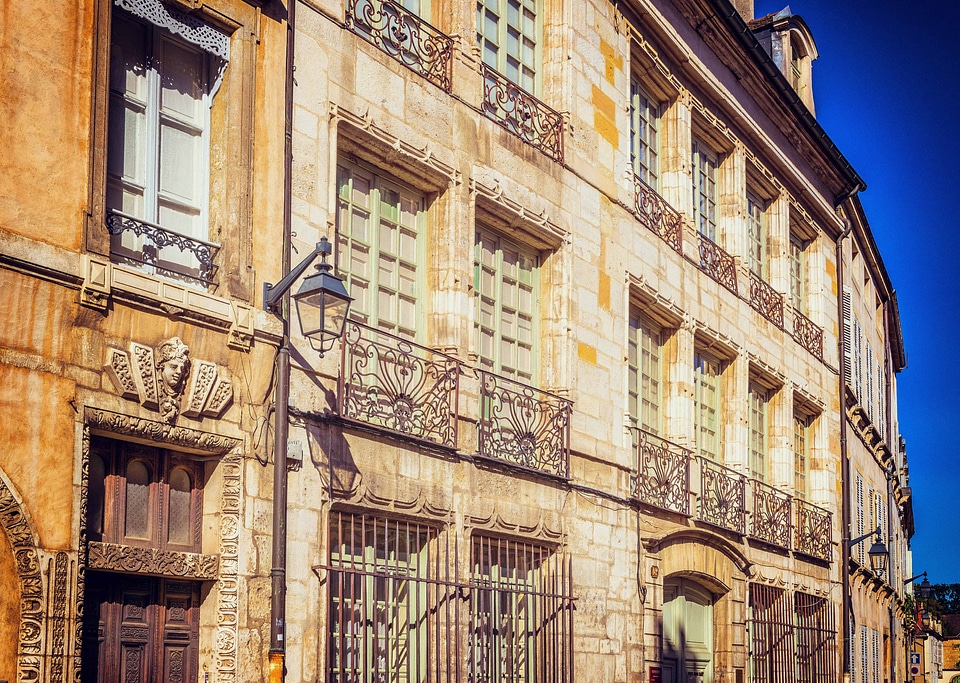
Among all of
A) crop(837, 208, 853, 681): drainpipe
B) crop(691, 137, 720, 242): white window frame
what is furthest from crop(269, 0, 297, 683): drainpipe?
crop(837, 208, 853, 681): drainpipe

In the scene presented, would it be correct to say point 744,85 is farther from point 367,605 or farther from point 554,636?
point 367,605

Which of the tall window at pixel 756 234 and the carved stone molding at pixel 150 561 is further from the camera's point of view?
the tall window at pixel 756 234

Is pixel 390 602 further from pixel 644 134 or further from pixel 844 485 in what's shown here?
pixel 844 485

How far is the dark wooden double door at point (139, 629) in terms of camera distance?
816 cm

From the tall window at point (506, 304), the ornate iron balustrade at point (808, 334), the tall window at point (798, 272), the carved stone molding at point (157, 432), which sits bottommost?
the carved stone molding at point (157, 432)

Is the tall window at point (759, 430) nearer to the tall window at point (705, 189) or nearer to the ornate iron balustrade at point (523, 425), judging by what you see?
the tall window at point (705, 189)

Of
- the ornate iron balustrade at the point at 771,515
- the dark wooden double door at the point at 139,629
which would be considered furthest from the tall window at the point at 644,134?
the dark wooden double door at the point at 139,629

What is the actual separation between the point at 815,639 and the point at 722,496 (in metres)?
3.90

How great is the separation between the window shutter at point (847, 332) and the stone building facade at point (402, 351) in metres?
4.30

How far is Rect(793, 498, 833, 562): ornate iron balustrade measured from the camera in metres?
19.1

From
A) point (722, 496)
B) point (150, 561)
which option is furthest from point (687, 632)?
point (150, 561)

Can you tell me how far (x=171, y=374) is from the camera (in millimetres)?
8414

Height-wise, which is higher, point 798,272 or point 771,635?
point 798,272

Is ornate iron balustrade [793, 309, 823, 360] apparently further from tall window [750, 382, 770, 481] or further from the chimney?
the chimney
